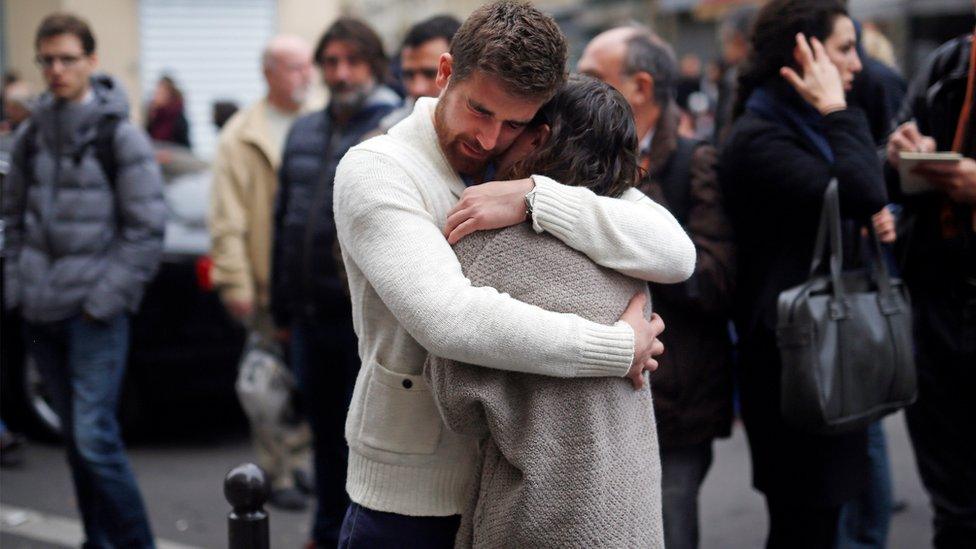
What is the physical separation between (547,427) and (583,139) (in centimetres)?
56

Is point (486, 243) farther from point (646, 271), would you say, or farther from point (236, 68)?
point (236, 68)

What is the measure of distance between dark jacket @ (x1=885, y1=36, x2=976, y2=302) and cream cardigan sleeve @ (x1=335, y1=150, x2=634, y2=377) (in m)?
1.88

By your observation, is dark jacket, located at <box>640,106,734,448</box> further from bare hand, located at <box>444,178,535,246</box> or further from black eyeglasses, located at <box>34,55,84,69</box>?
black eyeglasses, located at <box>34,55,84,69</box>

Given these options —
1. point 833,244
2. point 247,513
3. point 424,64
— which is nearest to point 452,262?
point 247,513

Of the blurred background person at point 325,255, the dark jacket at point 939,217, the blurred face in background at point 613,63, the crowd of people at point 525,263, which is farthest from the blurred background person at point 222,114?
the dark jacket at point 939,217

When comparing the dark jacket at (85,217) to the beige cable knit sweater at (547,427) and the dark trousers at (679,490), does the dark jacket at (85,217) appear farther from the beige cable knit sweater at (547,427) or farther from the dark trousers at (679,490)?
the beige cable knit sweater at (547,427)

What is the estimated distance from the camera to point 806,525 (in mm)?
3469

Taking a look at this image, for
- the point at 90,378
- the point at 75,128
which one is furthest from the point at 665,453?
the point at 75,128

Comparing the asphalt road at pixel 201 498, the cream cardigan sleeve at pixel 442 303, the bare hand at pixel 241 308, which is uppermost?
the cream cardigan sleeve at pixel 442 303

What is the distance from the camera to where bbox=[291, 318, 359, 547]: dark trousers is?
4.93 meters

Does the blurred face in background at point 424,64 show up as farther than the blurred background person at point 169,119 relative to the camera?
No

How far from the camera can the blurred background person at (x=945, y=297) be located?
3.74 m

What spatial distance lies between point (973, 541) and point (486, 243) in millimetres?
2246

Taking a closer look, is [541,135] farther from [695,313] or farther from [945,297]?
[945,297]
